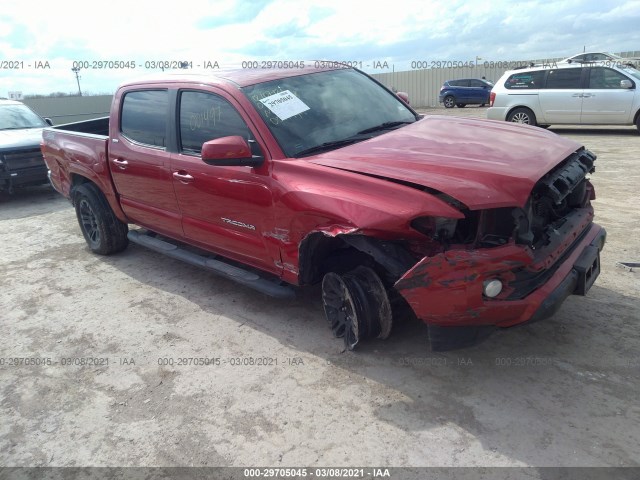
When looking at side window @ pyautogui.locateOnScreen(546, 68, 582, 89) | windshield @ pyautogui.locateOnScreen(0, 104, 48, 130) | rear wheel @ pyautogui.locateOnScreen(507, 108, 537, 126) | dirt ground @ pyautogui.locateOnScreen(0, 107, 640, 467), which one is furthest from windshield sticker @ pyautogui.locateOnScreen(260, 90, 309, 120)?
side window @ pyautogui.locateOnScreen(546, 68, 582, 89)

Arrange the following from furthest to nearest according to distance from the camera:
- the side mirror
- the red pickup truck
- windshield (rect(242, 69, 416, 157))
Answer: windshield (rect(242, 69, 416, 157))
the side mirror
the red pickup truck

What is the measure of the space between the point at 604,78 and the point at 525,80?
1725mm

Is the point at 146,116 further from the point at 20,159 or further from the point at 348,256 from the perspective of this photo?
the point at 20,159

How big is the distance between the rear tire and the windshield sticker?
2716 millimetres

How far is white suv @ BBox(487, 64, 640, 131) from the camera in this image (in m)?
11.9

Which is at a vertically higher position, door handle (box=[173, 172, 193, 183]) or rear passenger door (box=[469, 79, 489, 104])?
rear passenger door (box=[469, 79, 489, 104])

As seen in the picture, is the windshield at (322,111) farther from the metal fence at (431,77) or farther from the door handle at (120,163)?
the metal fence at (431,77)

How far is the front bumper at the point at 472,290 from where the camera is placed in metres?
2.69

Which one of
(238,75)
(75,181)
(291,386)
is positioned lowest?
(291,386)

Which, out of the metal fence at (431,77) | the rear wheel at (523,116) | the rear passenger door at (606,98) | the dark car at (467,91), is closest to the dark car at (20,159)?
the rear wheel at (523,116)

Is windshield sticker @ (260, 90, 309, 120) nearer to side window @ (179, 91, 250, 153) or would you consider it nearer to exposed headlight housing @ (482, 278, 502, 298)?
side window @ (179, 91, 250, 153)

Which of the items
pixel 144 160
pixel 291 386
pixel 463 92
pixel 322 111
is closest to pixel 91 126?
pixel 144 160

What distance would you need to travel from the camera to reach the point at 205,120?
13.5 feet

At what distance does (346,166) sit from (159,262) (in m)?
3.19
